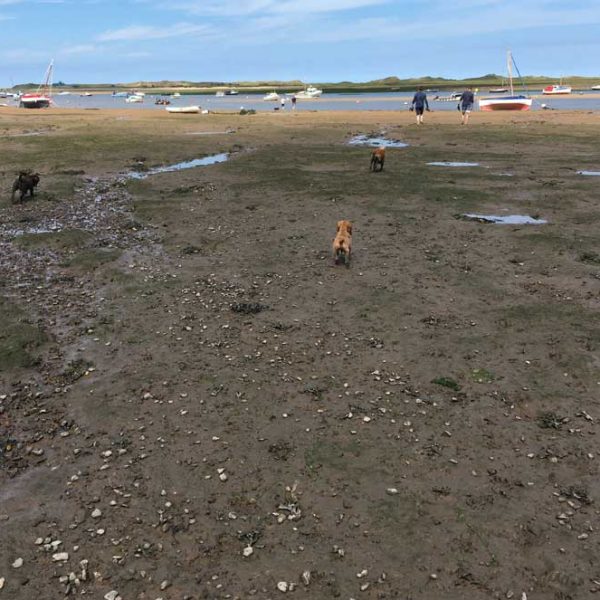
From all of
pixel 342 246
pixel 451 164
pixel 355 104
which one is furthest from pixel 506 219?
pixel 355 104

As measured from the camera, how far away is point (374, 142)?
39938 mm

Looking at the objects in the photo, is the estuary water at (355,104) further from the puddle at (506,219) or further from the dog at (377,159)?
the puddle at (506,219)

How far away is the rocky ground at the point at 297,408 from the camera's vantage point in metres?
5.53

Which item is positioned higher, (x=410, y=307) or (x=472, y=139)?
(x=472, y=139)

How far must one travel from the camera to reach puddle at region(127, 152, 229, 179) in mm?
Answer: 27438

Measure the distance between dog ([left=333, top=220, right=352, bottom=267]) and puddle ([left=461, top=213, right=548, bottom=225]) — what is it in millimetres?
6573

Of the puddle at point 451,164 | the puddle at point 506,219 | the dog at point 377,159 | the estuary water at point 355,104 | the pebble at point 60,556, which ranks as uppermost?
the estuary water at point 355,104

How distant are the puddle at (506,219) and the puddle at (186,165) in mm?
16820

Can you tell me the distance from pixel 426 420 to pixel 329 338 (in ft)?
9.81

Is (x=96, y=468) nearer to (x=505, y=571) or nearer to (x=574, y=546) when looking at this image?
(x=505, y=571)

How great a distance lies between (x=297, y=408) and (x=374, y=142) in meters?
35.3

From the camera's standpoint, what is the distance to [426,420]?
7844 millimetres

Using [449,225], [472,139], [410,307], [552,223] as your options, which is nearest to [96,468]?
[410,307]

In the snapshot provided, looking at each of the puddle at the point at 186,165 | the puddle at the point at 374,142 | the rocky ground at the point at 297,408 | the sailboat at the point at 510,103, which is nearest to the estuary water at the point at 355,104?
the sailboat at the point at 510,103
